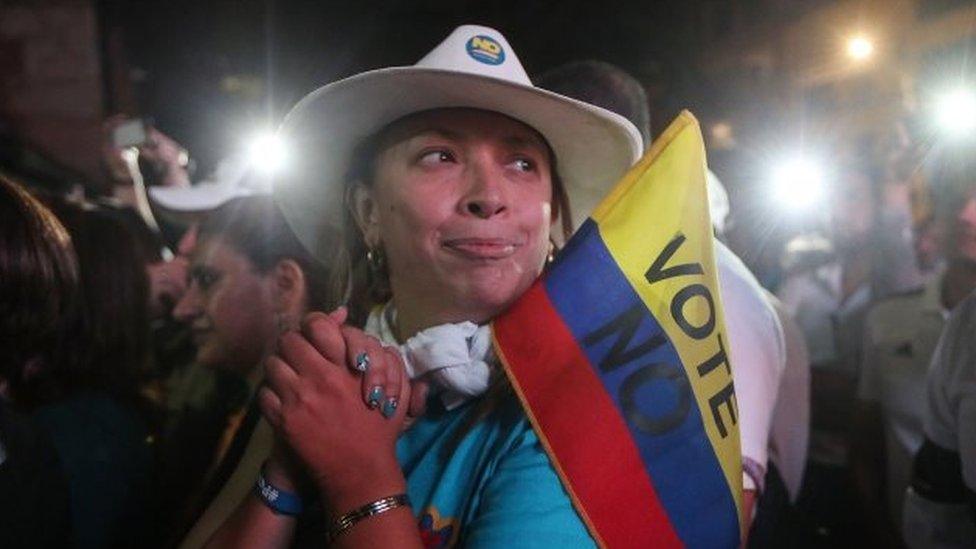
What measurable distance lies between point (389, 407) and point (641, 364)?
14.1 inches

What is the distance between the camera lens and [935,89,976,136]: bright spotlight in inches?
115

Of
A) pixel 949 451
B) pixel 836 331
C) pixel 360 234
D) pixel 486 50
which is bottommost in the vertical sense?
pixel 836 331

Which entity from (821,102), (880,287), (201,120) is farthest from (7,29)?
(821,102)

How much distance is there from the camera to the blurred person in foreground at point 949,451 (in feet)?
6.42

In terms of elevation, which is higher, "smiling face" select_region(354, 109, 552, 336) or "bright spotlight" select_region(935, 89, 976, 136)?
"bright spotlight" select_region(935, 89, 976, 136)

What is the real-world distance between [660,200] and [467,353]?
14.8 inches

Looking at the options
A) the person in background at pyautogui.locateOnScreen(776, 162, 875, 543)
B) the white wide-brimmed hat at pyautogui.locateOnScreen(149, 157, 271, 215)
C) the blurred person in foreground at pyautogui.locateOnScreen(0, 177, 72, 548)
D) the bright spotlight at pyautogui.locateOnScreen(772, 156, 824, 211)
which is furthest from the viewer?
the bright spotlight at pyautogui.locateOnScreen(772, 156, 824, 211)

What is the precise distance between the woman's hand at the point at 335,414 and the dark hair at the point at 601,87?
125 centimetres

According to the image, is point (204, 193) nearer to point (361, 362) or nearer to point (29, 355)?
point (29, 355)

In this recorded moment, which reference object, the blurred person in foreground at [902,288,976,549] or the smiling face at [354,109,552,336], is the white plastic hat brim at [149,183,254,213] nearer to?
the smiling face at [354,109,552,336]

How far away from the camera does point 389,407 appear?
3.90ft

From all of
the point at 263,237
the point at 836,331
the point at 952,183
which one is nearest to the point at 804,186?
the point at 836,331

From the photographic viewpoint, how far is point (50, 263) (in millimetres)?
1854

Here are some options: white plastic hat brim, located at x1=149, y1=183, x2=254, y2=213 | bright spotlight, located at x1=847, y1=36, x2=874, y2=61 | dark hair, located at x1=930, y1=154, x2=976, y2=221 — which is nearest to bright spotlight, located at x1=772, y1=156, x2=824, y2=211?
bright spotlight, located at x1=847, y1=36, x2=874, y2=61
